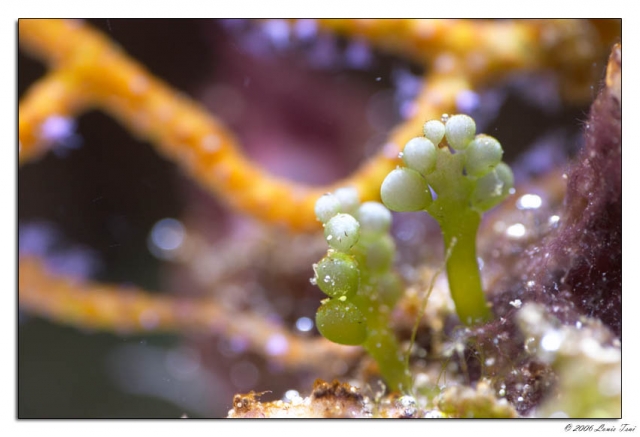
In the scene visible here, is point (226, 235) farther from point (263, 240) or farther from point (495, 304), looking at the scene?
point (495, 304)

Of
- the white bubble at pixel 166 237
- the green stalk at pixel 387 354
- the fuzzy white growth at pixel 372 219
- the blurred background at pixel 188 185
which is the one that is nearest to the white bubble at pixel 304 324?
the blurred background at pixel 188 185

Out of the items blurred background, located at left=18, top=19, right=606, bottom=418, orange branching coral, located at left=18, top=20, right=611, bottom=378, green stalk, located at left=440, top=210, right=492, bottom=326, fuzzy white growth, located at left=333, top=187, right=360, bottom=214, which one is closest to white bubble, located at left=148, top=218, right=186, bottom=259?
blurred background, located at left=18, top=19, right=606, bottom=418

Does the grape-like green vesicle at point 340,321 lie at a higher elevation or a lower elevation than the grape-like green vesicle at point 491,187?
lower

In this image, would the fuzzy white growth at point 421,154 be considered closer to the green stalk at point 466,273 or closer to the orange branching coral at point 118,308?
the green stalk at point 466,273

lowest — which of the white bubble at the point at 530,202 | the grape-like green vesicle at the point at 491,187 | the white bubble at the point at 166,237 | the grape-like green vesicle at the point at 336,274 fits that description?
the grape-like green vesicle at the point at 336,274

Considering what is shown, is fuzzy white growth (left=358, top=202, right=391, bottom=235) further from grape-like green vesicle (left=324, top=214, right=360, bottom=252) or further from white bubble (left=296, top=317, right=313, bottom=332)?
white bubble (left=296, top=317, right=313, bottom=332)
